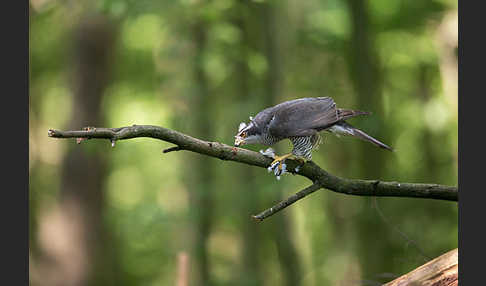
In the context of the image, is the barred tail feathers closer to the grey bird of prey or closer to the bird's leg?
the grey bird of prey

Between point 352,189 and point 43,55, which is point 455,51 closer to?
point 352,189

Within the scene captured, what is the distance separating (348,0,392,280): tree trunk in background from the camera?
748 centimetres

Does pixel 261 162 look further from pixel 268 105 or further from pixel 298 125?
pixel 268 105

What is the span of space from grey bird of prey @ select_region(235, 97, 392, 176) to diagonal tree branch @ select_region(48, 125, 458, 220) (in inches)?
9.9

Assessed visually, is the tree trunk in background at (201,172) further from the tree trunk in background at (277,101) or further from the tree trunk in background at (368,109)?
the tree trunk in background at (368,109)

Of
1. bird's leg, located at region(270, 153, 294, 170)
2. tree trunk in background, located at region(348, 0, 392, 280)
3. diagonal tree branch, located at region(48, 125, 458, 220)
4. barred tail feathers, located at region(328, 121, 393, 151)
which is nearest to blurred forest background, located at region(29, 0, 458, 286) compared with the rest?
tree trunk in background, located at region(348, 0, 392, 280)

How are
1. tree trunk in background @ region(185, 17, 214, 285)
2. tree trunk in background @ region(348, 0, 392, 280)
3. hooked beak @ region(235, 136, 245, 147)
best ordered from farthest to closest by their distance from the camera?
tree trunk in background @ region(185, 17, 214, 285), tree trunk in background @ region(348, 0, 392, 280), hooked beak @ region(235, 136, 245, 147)

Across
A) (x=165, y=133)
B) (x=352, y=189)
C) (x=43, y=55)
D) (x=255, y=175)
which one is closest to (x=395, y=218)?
(x=255, y=175)

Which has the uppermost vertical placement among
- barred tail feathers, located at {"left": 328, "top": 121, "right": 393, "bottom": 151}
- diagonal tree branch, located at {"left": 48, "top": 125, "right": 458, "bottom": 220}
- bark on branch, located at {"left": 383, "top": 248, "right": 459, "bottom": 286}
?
barred tail feathers, located at {"left": 328, "top": 121, "right": 393, "bottom": 151}

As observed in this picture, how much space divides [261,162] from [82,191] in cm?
684

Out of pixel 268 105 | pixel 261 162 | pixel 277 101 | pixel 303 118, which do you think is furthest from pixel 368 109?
pixel 261 162

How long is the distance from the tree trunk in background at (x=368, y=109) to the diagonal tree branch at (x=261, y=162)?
301cm

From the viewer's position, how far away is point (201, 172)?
11.1 m

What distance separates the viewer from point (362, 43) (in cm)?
812
